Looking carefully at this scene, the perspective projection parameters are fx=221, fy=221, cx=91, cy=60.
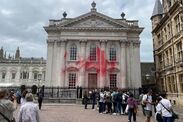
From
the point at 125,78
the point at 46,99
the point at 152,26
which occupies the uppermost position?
the point at 152,26

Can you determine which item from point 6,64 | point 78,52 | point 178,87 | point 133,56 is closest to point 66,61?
point 78,52

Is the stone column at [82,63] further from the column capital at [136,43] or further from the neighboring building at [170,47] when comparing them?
the neighboring building at [170,47]

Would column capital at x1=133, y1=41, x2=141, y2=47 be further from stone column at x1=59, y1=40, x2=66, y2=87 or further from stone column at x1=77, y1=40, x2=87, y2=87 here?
stone column at x1=59, y1=40, x2=66, y2=87

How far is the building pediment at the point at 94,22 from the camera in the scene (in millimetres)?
38906

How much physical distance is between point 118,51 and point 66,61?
30.3 ft

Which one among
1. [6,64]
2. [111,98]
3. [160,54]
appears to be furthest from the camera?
[6,64]

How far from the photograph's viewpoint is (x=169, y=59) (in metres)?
31.6

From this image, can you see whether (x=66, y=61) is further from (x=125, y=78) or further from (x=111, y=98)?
(x=111, y=98)

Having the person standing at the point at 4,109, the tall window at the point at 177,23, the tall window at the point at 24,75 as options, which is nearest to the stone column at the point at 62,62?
the tall window at the point at 177,23

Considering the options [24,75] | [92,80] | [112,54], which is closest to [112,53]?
[112,54]

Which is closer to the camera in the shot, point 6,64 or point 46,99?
point 46,99

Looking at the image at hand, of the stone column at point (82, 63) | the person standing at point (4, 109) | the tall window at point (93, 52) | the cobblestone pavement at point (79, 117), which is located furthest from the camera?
the tall window at point (93, 52)

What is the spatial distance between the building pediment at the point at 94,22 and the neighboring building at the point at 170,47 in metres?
6.44

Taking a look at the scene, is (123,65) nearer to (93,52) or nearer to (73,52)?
(93,52)
